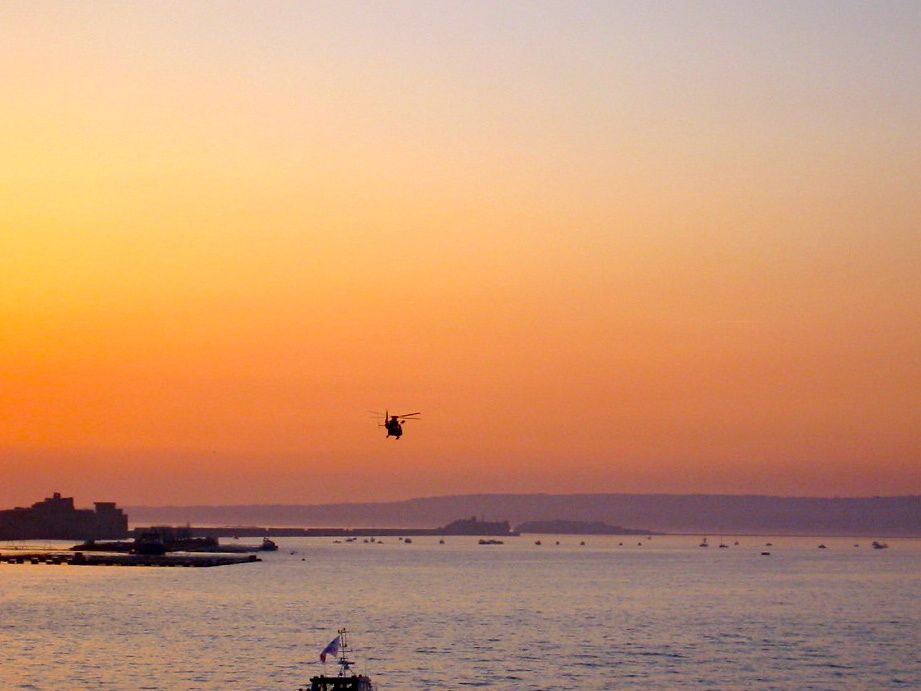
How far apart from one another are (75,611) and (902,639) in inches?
3633

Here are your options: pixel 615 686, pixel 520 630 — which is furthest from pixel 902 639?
pixel 615 686

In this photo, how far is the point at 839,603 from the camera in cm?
19075

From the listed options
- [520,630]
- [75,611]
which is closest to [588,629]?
[520,630]

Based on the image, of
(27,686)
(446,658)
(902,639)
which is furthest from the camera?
(902,639)

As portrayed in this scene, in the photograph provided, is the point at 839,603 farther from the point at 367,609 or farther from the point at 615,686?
the point at 615,686

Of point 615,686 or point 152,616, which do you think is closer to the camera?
point 615,686

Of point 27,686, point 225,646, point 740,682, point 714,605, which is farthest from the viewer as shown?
point 714,605

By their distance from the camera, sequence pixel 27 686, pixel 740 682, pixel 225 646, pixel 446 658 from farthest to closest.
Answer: pixel 225 646, pixel 446 658, pixel 740 682, pixel 27 686

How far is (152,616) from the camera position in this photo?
152750 millimetres

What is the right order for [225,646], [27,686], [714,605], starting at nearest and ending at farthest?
[27,686]
[225,646]
[714,605]

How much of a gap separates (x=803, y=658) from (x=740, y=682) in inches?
714

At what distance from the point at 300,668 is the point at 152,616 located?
2126 inches

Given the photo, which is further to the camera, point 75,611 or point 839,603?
point 839,603

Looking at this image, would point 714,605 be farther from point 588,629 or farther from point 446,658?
point 446,658
